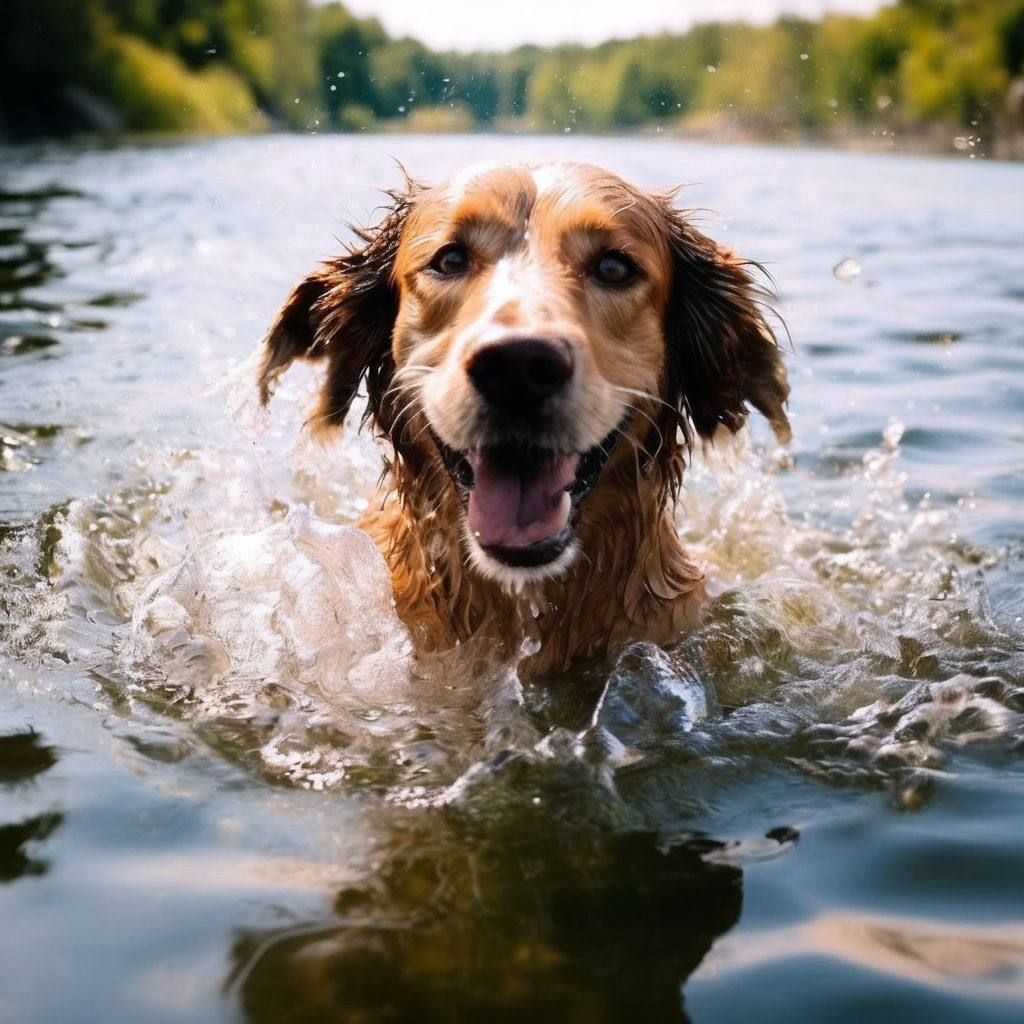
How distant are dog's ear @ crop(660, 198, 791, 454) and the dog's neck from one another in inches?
16.3

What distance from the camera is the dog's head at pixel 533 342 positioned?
380 centimetres

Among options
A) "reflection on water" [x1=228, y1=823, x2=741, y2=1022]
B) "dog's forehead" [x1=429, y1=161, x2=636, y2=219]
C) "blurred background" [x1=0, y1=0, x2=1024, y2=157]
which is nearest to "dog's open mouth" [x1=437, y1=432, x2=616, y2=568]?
"dog's forehead" [x1=429, y1=161, x2=636, y2=219]

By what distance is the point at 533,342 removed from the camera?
3568 millimetres

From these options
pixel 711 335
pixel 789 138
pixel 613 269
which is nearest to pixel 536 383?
pixel 613 269

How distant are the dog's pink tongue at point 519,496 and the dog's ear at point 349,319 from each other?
34.4 inches

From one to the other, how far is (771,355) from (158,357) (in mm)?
5236

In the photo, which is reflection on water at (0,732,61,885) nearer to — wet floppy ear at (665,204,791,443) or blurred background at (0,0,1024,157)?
wet floppy ear at (665,204,791,443)

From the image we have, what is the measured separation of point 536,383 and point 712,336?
4.19 feet

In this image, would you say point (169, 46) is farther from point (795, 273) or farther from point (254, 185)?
point (795, 273)

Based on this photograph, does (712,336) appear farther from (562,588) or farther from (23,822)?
(23,822)

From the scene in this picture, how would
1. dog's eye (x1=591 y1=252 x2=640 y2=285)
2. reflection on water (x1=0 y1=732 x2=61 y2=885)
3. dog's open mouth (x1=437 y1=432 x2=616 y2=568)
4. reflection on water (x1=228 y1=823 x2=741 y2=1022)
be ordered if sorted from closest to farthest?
reflection on water (x1=228 y1=823 x2=741 y2=1022)
reflection on water (x1=0 y1=732 x2=61 y2=885)
dog's open mouth (x1=437 y1=432 x2=616 y2=568)
dog's eye (x1=591 y1=252 x2=640 y2=285)

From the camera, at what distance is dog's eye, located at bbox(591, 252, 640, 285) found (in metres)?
4.27

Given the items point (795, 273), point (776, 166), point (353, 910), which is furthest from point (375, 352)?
point (776, 166)

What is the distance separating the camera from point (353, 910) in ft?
9.23
